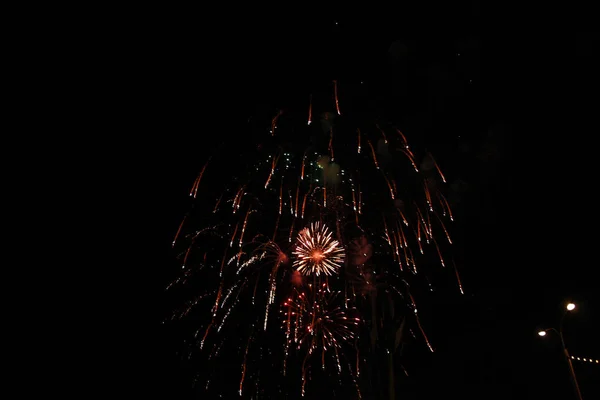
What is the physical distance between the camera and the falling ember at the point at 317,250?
10.1 metres

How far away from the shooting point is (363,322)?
8.16 m

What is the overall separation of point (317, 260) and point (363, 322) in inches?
86.2

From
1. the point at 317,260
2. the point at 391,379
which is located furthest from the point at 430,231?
the point at 391,379

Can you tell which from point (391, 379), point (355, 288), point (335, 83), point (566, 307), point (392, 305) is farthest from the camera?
point (566, 307)

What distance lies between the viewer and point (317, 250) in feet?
33.0

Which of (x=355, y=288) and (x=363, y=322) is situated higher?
(x=355, y=288)

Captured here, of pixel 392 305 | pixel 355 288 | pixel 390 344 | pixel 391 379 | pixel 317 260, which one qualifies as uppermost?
pixel 317 260

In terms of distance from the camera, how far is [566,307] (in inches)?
495

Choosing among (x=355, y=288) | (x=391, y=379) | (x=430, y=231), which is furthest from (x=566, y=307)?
(x=391, y=379)

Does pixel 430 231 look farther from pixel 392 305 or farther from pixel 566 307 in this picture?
pixel 566 307

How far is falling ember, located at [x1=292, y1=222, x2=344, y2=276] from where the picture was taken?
10.1 meters

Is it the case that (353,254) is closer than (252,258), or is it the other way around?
(353,254)

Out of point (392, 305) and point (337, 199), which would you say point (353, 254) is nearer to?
point (337, 199)

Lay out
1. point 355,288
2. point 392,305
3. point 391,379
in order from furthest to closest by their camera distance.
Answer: point 355,288 → point 392,305 → point 391,379
